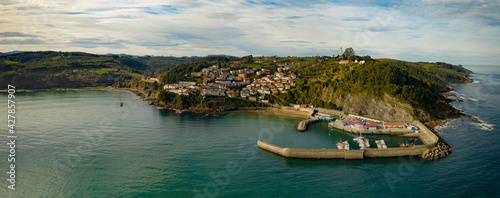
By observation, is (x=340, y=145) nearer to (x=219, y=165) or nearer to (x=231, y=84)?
(x=219, y=165)

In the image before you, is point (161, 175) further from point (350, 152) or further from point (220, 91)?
point (220, 91)

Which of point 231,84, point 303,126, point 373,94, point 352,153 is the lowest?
point 352,153

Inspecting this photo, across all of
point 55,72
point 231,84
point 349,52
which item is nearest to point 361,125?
point 231,84

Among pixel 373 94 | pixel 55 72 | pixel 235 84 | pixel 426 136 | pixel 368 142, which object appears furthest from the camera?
pixel 55 72

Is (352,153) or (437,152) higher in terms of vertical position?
(437,152)

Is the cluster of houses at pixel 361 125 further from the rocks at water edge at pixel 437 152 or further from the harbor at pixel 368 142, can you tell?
the rocks at water edge at pixel 437 152
